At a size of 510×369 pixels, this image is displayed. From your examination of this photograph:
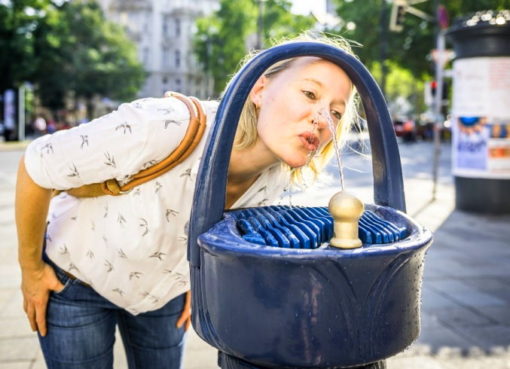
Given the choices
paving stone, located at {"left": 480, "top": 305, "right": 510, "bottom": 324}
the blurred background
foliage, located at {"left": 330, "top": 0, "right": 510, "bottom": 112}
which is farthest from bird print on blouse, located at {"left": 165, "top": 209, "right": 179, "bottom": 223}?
foliage, located at {"left": 330, "top": 0, "right": 510, "bottom": 112}

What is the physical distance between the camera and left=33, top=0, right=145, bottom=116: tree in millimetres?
35759

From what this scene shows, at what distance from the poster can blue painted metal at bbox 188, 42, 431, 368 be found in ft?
22.8

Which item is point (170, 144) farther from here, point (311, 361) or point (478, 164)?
point (478, 164)

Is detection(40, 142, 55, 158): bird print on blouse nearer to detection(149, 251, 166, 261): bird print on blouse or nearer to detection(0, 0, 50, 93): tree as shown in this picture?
detection(149, 251, 166, 261): bird print on blouse

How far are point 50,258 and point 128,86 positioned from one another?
44.5 meters

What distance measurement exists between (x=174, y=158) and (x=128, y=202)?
0.19 metres

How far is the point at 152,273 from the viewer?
58.7 inches

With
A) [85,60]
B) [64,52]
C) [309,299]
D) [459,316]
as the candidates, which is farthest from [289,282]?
[85,60]

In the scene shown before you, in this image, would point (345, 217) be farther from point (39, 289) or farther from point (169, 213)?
point (39, 289)

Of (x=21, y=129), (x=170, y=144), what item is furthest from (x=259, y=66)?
(x=21, y=129)

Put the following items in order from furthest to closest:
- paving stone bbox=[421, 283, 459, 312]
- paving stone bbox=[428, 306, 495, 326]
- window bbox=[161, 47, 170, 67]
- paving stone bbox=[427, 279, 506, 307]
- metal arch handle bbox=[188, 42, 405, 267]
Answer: window bbox=[161, 47, 170, 67] < paving stone bbox=[427, 279, 506, 307] < paving stone bbox=[421, 283, 459, 312] < paving stone bbox=[428, 306, 495, 326] < metal arch handle bbox=[188, 42, 405, 267]

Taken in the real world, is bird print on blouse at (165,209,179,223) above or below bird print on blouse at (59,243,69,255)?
above

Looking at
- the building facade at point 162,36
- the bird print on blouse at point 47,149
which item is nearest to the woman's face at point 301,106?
the bird print on blouse at point 47,149

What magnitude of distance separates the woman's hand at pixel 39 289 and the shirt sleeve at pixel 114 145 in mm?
327
